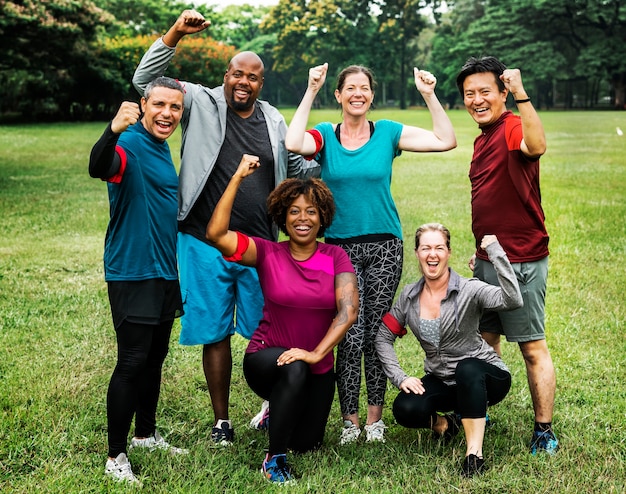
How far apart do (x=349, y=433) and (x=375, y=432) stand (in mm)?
136

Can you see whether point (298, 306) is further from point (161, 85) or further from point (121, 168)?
point (161, 85)

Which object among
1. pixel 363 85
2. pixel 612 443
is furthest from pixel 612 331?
pixel 363 85

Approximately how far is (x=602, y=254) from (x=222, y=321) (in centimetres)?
607

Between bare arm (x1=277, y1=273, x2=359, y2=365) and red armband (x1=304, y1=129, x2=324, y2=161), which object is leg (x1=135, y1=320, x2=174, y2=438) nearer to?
bare arm (x1=277, y1=273, x2=359, y2=365)

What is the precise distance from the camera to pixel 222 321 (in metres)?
4.01

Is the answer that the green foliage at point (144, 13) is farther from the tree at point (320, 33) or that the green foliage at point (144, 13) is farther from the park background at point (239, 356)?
the park background at point (239, 356)

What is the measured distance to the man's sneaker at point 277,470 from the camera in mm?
3545

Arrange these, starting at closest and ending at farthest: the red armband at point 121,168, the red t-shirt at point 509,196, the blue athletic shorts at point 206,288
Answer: the red armband at point 121,168 < the red t-shirt at point 509,196 < the blue athletic shorts at point 206,288

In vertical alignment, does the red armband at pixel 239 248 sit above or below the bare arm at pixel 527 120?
below

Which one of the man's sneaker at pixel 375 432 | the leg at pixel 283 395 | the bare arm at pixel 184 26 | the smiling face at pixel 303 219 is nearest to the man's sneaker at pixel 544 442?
the man's sneaker at pixel 375 432

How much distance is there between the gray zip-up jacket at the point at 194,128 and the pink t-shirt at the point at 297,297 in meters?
0.45

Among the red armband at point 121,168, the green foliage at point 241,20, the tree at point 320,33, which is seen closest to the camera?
the red armband at point 121,168

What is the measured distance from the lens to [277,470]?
3.56m

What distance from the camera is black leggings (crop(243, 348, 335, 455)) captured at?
3564 mm
